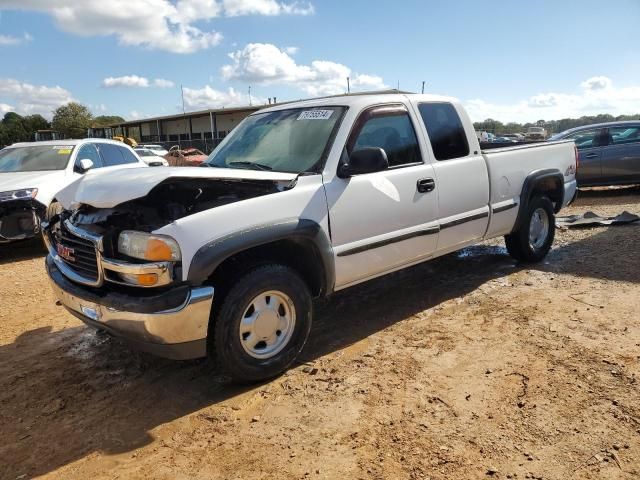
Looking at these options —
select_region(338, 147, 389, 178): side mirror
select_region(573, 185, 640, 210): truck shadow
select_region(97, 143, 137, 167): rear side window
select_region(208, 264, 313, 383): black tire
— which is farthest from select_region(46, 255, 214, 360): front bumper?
select_region(573, 185, 640, 210): truck shadow

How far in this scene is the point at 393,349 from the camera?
394cm

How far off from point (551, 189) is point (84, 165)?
664 cm

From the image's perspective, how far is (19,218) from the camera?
7.15 metres

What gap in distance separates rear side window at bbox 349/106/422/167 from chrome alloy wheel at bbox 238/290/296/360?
1317mm

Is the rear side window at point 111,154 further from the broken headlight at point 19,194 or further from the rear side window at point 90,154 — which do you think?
the broken headlight at point 19,194

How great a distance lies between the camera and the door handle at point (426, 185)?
4297 millimetres

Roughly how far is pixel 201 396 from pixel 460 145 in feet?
10.7

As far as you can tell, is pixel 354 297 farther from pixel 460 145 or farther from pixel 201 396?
pixel 201 396

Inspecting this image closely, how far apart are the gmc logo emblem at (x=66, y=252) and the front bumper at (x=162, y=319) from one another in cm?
43

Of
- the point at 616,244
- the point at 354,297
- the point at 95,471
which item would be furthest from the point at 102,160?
the point at 616,244

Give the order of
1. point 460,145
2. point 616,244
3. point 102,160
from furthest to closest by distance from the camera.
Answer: point 102,160
point 616,244
point 460,145

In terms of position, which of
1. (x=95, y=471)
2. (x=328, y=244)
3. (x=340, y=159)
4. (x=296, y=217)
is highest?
(x=340, y=159)

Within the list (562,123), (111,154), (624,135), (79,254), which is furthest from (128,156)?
(562,123)

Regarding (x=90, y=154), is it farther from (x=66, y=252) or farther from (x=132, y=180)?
(x=132, y=180)
